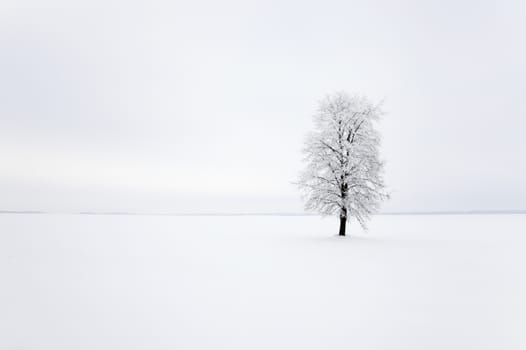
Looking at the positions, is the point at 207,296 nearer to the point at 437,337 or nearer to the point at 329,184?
the point at 437,337

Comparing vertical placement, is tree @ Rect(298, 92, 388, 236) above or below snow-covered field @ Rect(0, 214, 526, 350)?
above

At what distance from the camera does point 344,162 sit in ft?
99.0

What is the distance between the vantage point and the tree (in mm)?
29438

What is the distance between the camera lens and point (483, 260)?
52.3 feet

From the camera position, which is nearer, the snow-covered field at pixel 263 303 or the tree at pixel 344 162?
the snow-covered field at pixel 263 303

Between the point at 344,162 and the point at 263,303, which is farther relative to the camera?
the point at 344,162

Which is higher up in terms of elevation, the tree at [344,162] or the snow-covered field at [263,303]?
the tree at [344,162]

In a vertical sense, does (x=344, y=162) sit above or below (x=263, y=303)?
above

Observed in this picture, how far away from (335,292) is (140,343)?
5875mm

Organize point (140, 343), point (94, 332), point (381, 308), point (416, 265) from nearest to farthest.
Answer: point (140, 343) → point (94, 332) → point (381, 308) → point (416, 265)

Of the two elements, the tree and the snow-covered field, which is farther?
the tree

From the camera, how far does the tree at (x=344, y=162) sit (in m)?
29.4

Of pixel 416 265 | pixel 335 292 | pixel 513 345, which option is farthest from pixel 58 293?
pixel 416 265

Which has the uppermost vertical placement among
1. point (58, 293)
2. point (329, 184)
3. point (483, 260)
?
point (329, 184)
